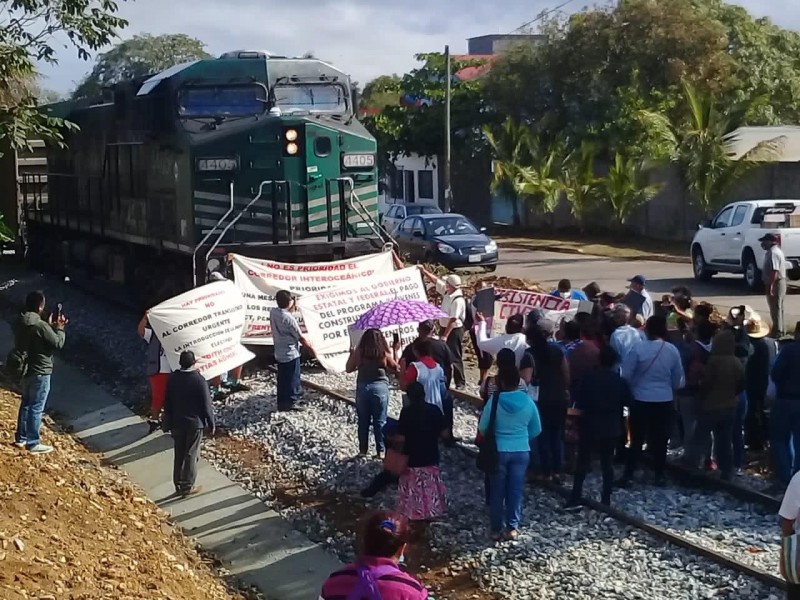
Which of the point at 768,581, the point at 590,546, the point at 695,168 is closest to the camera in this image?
the point at 768,581

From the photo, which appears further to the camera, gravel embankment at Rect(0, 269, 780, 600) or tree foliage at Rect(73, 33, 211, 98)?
tree foliage at Rect(73, 33, 211, 98)

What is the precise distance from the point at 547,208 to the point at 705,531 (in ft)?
107

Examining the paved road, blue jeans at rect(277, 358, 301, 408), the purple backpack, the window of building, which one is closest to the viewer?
the purple backpack

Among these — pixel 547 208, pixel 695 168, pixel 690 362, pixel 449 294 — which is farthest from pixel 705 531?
pixel 547 208

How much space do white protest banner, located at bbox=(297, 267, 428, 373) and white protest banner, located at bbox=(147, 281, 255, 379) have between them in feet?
2.96

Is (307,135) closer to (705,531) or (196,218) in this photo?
(196,218)

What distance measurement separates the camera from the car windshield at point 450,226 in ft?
99.6

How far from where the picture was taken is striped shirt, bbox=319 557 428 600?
16.8ft

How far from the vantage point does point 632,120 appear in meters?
41.5

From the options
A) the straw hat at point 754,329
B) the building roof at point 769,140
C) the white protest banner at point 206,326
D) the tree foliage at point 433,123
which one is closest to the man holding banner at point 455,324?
the white protest banner at point 206,326

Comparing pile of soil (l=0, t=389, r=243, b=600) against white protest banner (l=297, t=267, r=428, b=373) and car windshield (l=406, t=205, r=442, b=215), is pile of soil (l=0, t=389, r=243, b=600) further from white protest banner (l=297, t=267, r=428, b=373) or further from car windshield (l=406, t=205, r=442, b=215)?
Answer: car windshield (l=406, t=205, r=442, b=215)

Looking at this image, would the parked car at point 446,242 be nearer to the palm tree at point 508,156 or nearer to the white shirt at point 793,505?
the palm tree at point 508,156

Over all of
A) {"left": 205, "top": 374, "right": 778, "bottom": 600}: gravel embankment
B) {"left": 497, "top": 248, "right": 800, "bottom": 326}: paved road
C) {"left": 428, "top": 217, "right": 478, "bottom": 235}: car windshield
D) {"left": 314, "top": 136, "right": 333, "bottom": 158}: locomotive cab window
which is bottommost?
{"left": 205, "top": 374, "right": 778, "bottom": 600}: gravel embankment

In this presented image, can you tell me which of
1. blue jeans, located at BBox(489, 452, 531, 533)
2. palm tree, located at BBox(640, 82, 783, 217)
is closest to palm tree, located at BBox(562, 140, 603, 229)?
palm tree, located at BBox(640, 82, 783, 217)
